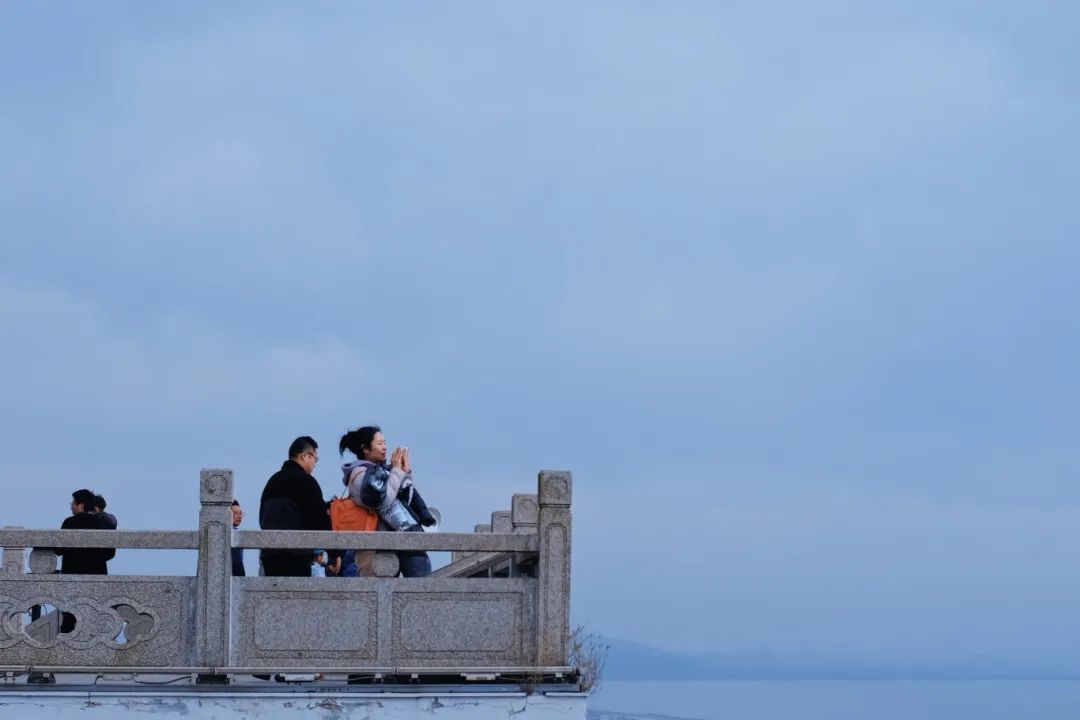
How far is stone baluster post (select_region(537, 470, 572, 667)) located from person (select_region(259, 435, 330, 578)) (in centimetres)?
205

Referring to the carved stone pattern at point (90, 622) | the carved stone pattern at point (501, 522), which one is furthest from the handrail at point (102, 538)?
the carved stone pattern at point (501, 522)

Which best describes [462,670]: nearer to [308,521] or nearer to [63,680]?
[308,521]

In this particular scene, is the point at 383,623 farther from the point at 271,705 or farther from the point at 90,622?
the point at 90,622

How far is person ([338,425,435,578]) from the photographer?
40.4 feet

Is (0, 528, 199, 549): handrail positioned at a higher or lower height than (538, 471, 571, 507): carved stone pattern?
lower

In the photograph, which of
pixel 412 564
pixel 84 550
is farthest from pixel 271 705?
pixel 84 550

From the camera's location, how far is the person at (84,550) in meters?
12.4

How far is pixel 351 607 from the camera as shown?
12.0 metres

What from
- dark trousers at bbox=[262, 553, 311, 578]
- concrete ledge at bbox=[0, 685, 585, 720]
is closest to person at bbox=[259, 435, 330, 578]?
dark trousers at bbox=[262, 553, 311, 578]

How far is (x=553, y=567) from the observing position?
12078 millimetres

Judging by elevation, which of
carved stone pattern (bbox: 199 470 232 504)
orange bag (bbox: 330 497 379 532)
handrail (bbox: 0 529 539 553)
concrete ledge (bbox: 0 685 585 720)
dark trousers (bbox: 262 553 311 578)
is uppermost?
carved stone pattern (bbox: 199 470 232 504)

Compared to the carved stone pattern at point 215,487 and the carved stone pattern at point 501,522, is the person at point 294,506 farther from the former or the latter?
the carved stone pattern at point 501,522

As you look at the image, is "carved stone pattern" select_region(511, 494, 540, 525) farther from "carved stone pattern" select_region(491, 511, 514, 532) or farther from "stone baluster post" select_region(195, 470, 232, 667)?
"stone baluster post" select_region(195, 470, 232, 667)

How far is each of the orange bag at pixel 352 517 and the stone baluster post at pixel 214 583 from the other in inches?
41.6
